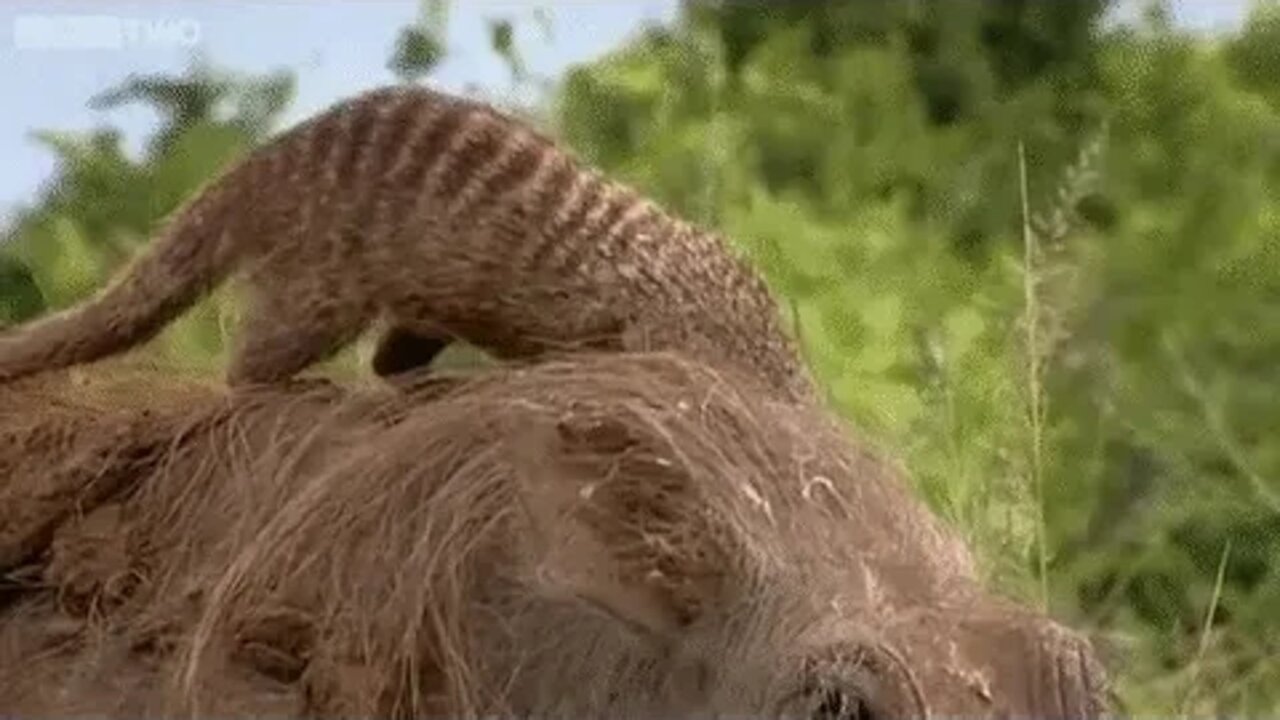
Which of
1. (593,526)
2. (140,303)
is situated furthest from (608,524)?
(140,303)

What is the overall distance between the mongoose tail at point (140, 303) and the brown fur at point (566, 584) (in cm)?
15

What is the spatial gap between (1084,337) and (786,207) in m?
1.20

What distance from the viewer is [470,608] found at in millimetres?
913

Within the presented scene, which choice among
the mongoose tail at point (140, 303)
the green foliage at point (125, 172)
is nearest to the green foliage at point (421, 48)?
the green foliage at point (125, 172)

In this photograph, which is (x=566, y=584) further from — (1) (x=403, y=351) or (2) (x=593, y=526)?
(1) (x=403, y=351)

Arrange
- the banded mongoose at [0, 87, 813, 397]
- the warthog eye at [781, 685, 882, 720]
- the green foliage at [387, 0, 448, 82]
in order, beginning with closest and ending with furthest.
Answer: the warthog eye at [781, 685, 882, 720]
the banded mongoose at [0, 87, 813, 397]
the green foliage at [387, 0, 448, 82]

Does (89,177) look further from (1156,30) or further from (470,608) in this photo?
(470,608)

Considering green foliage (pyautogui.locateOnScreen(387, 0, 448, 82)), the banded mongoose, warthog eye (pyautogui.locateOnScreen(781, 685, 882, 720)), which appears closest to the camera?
warthog eye (pyautogui.locateOnScreen(781, 685, 882, 720))

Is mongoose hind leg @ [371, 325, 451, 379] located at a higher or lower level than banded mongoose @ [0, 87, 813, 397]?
lower

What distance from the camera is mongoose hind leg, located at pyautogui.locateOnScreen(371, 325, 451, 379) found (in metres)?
1.08

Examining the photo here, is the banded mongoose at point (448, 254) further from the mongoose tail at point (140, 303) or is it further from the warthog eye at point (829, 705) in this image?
the warthog eye at point (829, 705)

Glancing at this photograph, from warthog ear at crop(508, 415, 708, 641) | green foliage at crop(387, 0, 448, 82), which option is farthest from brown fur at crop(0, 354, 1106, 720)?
green foliage at crop(387, 0, 448, 82)

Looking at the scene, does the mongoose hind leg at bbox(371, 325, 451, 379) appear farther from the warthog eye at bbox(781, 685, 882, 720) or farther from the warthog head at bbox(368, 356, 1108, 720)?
the warthog eye at bbox(781, 685, 882, 720)

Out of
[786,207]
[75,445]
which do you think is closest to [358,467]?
[75,445]
